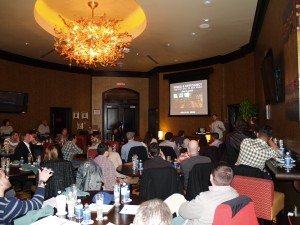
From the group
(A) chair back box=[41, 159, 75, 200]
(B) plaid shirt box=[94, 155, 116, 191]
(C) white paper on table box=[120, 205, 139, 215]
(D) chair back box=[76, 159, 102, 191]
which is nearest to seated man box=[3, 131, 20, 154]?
(A) chair back box=[41, 159, 75, 200]

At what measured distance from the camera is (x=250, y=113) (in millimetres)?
9008

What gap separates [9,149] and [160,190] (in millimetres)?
5048

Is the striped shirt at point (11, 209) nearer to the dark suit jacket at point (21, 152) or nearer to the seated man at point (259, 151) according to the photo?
the seated man at point (259, 151)

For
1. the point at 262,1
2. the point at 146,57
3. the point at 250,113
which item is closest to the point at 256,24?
the point at 262,1

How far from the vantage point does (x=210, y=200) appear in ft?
8.08

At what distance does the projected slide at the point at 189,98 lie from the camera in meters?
13.0

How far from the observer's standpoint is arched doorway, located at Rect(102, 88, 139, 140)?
16.0 metres

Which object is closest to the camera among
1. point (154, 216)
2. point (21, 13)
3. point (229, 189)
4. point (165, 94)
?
point (154, 216)

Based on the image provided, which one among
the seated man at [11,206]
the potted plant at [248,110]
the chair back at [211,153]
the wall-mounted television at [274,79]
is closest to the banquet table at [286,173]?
the wall-mounted television at [274,79]

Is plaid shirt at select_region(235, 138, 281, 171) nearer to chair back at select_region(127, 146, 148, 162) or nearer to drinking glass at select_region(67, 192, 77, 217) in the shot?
chair back at select_region(127, 146, 148, 162)

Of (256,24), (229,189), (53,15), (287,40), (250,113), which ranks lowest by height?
(229,189)

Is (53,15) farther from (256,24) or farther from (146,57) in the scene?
(256,24)

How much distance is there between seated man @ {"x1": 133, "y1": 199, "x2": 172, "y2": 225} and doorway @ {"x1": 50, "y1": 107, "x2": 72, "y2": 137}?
12.7 m

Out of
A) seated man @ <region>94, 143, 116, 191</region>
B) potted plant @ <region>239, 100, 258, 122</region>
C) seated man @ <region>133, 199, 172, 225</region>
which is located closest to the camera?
seated man @ <region>133, 199, 172, 225</region>
